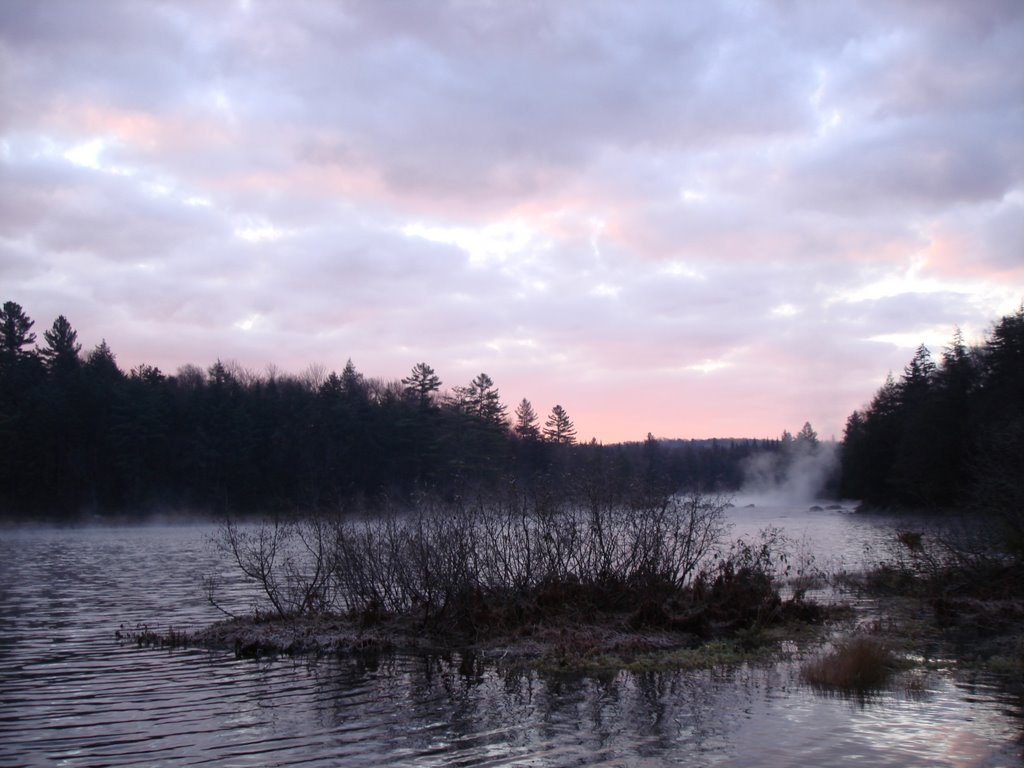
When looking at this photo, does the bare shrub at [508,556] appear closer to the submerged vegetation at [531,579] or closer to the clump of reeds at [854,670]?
the submerged vegetation at [531,579]

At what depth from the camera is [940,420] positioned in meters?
64.0

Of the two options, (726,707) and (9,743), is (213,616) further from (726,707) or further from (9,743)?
(726,707)

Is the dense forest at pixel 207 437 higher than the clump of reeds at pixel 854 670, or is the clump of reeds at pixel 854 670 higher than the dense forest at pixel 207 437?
the dense forest at pixel 207 437

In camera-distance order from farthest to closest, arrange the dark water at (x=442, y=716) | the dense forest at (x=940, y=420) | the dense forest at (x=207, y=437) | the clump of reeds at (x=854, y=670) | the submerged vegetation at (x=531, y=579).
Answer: the dense forest at (x=207, y=437)
the dense forest at (x=940, y=420)
the submerged vegetation at (x=531, y=579)
the clump of reeds at (x=854, y=670)
the dark water at (x=442, y=716)

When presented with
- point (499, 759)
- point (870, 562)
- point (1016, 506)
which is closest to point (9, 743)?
point (499, 759)

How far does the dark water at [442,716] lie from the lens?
1049 cm

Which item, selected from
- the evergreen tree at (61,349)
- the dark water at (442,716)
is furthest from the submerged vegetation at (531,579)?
the evergreen tree at (61,349)

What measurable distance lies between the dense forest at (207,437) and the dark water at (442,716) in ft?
188

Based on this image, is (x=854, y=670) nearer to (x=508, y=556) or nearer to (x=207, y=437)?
(x=508, y=556)

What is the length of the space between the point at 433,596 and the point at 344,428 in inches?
2764

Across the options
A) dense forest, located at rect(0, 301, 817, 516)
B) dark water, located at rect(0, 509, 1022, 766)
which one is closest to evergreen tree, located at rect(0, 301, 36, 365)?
dense forest, located at rect(0, 301, 817, 516)

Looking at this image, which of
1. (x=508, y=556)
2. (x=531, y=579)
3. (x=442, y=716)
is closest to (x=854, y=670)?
(x=442, y=716)

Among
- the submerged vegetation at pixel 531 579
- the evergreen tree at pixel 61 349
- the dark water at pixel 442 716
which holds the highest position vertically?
the evergreen tree at pixel 61 349

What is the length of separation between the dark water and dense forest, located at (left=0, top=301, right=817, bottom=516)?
57262 millimetres
